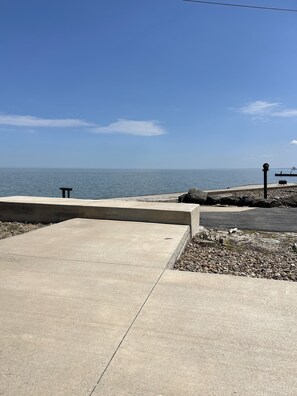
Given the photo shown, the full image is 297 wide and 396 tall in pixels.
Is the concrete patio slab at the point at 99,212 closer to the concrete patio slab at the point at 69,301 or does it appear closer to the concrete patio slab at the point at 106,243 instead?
the concrete patio slab at the point at 106,243

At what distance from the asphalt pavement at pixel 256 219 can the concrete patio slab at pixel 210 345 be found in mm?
4958

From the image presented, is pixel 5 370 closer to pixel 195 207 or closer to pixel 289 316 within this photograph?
pixel 289 316

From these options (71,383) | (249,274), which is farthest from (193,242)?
(71,383)

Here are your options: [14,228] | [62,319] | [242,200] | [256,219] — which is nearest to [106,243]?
[62,319]

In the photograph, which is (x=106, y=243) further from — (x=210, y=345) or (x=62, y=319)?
(x=210, y=345)

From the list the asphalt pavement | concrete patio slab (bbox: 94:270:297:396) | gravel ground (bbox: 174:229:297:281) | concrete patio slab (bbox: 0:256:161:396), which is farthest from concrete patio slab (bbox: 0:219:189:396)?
the asphalt pavement

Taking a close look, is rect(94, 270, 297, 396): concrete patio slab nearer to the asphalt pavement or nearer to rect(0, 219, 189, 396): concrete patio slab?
rect(0, 219, 189, 396): concrete patio slab

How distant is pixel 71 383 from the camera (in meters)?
2.28

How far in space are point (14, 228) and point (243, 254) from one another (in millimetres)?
4820

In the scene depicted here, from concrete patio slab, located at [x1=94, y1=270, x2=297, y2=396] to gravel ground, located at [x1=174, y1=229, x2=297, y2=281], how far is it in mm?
1160

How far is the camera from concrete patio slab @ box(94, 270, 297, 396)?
7.51ft

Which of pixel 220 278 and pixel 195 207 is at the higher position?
pixel 195 207

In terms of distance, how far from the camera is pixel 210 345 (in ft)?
9.01

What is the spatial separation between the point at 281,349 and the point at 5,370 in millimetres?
1944
